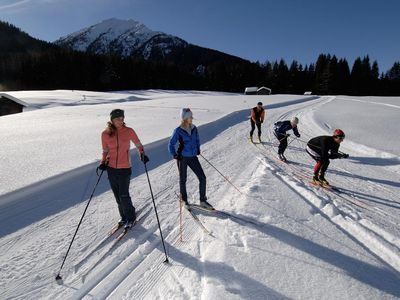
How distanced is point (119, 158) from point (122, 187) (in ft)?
1.67

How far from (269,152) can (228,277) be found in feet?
23.7

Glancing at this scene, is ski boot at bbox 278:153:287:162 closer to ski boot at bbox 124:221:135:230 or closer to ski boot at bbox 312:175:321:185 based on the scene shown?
ski boot at bbox 312:175:321:185

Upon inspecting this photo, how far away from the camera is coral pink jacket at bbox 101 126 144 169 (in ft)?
14.7

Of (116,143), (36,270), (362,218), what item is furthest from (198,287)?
(362,218)

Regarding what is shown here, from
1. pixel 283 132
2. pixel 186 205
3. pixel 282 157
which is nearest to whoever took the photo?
pixel 186 205

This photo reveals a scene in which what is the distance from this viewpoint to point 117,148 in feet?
14.8

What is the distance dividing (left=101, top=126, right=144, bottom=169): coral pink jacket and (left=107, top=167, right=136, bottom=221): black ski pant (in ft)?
0.36

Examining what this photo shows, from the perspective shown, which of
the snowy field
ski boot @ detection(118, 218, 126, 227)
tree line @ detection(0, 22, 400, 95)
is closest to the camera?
the snowy field

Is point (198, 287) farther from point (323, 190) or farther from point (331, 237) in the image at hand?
point (323, 190)

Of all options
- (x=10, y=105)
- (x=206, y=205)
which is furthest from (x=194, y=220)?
(x=10, y=105)

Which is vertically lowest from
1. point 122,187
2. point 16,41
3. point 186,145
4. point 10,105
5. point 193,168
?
point 10,105

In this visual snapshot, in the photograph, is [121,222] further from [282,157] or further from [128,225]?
[282,157]

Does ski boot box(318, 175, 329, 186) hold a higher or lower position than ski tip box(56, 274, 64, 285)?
higher

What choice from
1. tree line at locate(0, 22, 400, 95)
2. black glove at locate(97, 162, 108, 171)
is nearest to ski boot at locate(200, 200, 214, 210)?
black glove at locate(97, 162, 108, 171)
